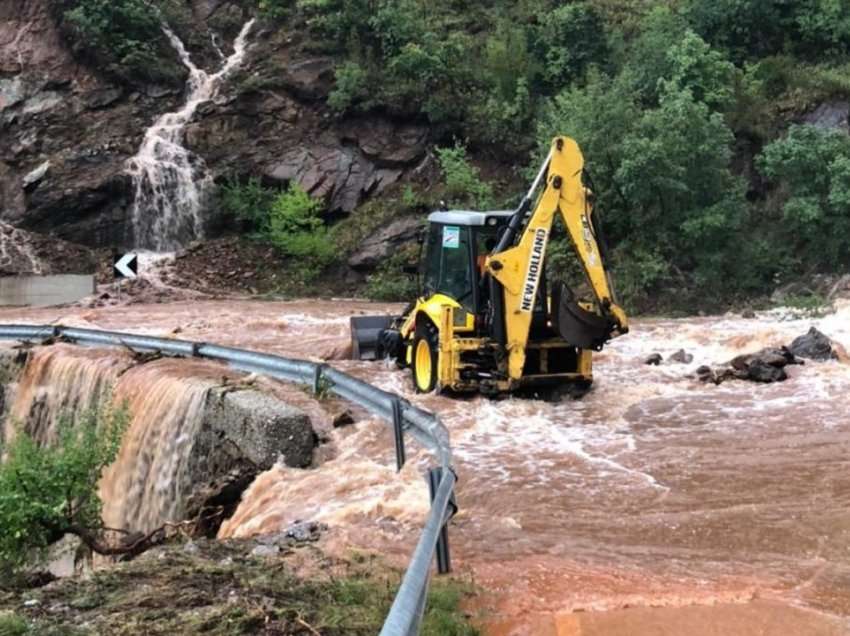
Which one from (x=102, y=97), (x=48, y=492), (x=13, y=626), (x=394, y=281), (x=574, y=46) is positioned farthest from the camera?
(x=102, y=97)

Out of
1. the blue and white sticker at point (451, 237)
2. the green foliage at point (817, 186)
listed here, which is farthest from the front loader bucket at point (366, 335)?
the green foliage at point (817, 186)

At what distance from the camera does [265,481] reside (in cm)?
729

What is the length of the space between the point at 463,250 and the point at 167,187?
21.0 meters

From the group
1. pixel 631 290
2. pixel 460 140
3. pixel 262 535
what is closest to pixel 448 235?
pixel 262 535

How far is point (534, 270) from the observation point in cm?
988

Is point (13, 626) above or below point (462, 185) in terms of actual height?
below

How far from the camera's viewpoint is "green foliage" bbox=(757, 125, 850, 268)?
20172mm

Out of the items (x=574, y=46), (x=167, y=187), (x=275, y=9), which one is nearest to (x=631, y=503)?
(x=167, y=187)

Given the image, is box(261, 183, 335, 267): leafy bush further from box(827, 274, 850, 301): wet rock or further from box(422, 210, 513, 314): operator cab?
box(422, 210, 513, 314): operator cab

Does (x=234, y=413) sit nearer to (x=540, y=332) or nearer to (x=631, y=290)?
(x=540, y=332)

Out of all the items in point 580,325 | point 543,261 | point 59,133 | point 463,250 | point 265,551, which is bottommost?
point 265,551

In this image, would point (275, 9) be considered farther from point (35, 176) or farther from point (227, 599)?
point (227, 599)

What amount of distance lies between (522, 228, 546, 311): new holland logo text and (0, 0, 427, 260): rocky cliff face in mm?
20651

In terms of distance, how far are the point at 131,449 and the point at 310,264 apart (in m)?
19.5
